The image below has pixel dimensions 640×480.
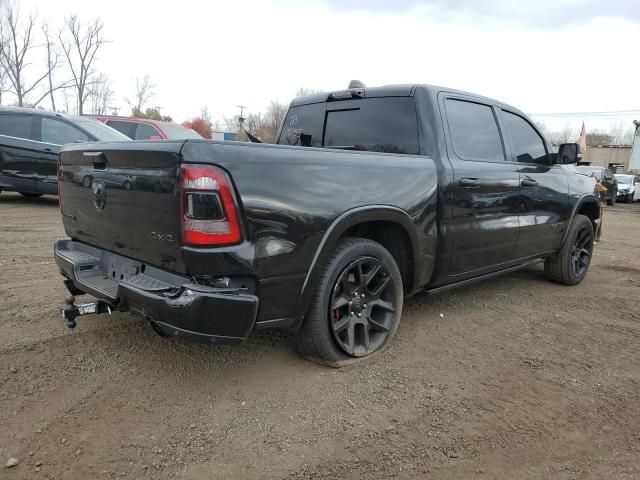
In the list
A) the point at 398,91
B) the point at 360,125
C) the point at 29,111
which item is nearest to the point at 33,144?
the point at 29,111

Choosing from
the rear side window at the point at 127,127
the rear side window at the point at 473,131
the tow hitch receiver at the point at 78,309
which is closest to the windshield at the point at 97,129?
the rear side window at the point at 127,127

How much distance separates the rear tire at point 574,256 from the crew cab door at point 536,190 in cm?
24

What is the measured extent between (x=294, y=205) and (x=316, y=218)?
0.17 metres

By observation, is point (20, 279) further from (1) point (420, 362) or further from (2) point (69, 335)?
(1) point (420, 362)

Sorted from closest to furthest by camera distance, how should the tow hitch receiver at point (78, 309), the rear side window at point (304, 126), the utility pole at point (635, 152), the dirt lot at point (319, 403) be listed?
the dirt lot at point (319, 403)
the tow hitch receiver at point (78, 309)
the rear side window at point (304, 126)
the utility pole at point (635, 152)

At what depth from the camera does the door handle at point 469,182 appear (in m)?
3.61

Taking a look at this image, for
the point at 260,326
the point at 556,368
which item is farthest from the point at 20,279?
the point at 556,368

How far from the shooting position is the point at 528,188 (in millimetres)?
4352

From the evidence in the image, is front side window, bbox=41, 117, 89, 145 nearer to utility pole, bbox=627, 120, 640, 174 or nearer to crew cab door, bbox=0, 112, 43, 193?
crew cab door, bbox=0, 112, 43, 193

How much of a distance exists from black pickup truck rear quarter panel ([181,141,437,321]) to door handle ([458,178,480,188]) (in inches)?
24.3

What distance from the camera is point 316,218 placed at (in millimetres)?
2650

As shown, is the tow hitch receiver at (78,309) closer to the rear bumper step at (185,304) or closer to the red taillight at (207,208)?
the rear bumper step at (185,304)

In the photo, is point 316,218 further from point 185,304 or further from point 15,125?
point 15,125

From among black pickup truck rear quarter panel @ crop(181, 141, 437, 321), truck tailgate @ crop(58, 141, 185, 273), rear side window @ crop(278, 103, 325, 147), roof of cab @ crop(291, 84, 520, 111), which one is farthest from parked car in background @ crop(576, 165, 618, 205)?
truck tailgate @ crop(58, 141, 185, 273)
